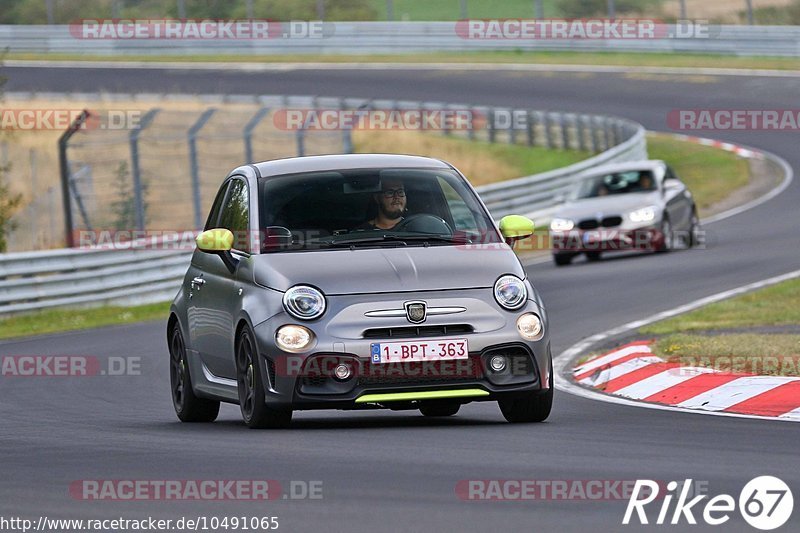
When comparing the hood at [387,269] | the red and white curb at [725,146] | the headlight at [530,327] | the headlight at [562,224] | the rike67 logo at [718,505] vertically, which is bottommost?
the red and white curb at [725,146]

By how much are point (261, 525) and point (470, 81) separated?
44.9m

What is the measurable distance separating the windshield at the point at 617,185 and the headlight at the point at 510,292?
16.2 metres

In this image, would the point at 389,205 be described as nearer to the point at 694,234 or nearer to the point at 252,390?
the point at 252,390

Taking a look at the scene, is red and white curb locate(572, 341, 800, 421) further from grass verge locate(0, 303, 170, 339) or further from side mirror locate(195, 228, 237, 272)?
grass verge locate(0, 303, 170, 339)

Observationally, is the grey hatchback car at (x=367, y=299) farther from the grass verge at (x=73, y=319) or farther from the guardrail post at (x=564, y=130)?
the guardrail post at (x=564, y=130)

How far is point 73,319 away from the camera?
73.0 feet

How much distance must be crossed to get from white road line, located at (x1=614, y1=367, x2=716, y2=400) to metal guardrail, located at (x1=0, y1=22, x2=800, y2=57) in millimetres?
42062

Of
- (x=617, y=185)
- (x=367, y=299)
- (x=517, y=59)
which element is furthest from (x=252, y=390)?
(x=517, y=59)

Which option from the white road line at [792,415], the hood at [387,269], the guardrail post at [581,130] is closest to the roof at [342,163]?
the hood at [387,269]

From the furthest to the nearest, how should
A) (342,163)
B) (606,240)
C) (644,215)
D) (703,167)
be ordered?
1. (703,167)
2. (606,240)
3. (644,215)
4. (342,163)

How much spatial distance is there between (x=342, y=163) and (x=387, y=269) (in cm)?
124

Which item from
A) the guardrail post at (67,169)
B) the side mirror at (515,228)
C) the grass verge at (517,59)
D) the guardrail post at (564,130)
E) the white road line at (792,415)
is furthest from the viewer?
the grass verge at (517,59)

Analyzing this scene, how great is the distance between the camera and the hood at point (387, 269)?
9.54 meters

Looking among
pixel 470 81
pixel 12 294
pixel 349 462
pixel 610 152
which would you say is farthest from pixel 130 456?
pixel 470 81
